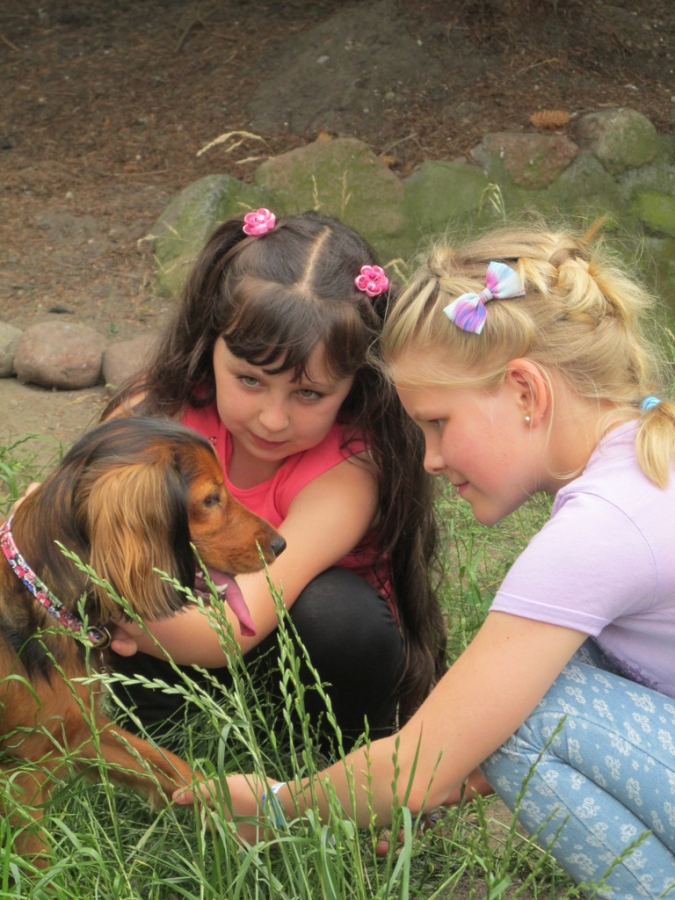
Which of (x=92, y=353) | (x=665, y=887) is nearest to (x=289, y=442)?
(x=665, y=887)

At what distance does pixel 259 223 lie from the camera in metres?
2.85

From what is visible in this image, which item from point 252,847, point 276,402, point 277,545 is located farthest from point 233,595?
point 252,847

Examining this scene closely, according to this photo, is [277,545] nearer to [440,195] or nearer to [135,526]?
[135,526]

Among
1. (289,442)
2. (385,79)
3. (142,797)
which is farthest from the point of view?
(385,79)

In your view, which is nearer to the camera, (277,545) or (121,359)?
(277,545)

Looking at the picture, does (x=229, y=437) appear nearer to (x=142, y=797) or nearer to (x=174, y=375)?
(x=174, y=375)

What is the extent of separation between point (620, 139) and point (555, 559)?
17.7 feet

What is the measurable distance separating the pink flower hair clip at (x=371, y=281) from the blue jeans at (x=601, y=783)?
1.15 meters

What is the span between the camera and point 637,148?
22.0 ft

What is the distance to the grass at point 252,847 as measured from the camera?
1.70m

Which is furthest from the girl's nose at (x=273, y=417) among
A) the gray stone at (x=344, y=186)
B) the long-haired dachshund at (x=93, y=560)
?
the gray stone at (x=344, y=186)

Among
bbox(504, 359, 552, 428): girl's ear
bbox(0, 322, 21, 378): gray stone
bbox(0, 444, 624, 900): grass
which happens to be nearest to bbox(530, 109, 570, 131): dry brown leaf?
bbox(0, 322, 21, 378): gray stone

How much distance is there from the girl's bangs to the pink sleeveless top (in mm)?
299

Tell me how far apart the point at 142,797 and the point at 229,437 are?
1036mm
